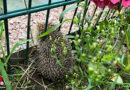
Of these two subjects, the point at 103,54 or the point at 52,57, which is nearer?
the point at 103,54

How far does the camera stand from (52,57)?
51.0 inches

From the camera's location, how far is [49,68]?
4.40ft

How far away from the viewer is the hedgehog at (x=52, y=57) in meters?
1.29

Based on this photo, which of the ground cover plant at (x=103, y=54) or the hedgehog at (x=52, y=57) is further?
the hedgehog at (x=52, y=57)

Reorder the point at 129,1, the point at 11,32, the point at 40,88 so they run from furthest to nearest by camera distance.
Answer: the point at 11,32, the point at 40,88, the point at 129,1

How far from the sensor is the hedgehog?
4.24 ft

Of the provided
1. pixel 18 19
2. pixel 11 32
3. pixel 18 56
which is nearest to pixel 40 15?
pixel 18 19

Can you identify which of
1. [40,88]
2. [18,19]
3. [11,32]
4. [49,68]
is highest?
[18,19]

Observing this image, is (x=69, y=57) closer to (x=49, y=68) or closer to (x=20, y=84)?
(x=49, y=68)

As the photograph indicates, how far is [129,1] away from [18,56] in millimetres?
996

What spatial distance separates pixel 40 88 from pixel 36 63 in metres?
0.22

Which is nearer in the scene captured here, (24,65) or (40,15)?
(24,65)

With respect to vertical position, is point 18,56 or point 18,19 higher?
point 18,19

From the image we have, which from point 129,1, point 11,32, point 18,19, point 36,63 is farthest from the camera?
point 18,19
